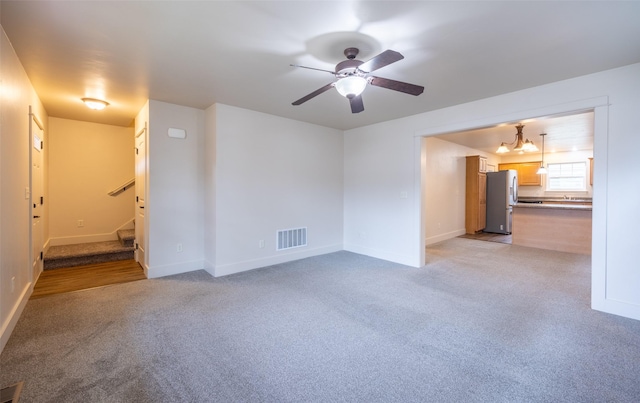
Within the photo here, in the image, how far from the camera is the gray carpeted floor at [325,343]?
1.77m

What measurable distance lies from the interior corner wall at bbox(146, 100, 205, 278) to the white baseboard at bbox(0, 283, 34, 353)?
117cm

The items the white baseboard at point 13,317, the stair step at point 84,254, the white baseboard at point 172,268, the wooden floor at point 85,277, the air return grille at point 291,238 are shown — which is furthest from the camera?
the air return grille at point 291,238

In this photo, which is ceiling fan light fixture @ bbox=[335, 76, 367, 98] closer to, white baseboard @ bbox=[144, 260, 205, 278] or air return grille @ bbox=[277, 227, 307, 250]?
air return grille @ bbox=[277, 227, 307, 250]

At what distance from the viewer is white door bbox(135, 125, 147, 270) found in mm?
4082

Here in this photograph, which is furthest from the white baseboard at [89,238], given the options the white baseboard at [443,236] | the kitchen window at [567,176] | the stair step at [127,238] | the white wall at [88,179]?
the kitchen window at [567,176]

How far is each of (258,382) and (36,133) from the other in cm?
435

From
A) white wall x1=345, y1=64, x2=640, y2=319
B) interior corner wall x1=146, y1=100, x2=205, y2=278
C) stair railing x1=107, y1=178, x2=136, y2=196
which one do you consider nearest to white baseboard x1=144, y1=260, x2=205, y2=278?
interior corner wall x1=146, y1=100, x2=205, y2=278

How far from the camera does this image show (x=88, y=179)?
5367 mm

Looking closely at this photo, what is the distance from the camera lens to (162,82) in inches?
125

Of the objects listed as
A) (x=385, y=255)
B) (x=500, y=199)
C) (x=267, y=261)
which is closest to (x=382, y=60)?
(x=267, y=261)

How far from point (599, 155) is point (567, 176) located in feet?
24.4

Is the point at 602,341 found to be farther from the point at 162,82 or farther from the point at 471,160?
the point at 471,160

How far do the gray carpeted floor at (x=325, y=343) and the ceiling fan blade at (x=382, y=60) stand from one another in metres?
2.17

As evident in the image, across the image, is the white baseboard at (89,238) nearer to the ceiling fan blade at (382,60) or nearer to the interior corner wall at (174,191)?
the interior corner wall at (174,191)
